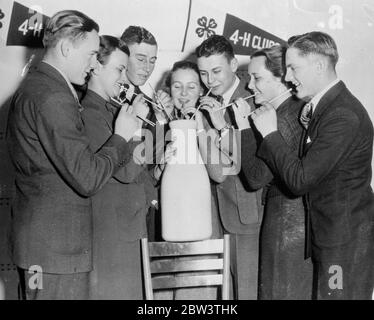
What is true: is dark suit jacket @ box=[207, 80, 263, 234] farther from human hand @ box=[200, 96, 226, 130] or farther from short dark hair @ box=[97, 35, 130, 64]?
short dark hair @ box=[97, 35, 130, 64]

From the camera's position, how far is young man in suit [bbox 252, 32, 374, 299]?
151 centimetres

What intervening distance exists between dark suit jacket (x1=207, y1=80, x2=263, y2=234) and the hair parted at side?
795 millimetres

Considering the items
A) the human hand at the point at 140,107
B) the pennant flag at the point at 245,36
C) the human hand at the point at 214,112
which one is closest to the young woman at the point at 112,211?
the human hand at the point at 140,107

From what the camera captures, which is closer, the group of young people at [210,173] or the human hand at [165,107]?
the group of young people at [210,173]

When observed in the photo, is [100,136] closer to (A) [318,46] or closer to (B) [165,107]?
(B) [165,107]

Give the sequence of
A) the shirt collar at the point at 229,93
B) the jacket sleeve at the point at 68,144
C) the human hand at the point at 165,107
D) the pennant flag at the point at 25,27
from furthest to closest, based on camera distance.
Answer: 1. the pennant flag at the point at 25,27
2. the shirt collar at the point at 229,93
3. the human hand at the point at 165,107
4. the jacket sleeve at the point at 68,144

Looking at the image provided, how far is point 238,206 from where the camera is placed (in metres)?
1.93

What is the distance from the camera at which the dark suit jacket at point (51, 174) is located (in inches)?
55.5

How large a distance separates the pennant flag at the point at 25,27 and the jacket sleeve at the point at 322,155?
159cm

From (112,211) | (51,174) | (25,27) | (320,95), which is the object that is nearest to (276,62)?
(320,95)

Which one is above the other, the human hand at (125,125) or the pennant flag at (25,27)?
the pennant flag at (25,27)

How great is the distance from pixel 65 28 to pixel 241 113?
0.70 m

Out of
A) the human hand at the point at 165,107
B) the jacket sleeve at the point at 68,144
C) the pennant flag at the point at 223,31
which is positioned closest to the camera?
the jacket sleeve at the point at 68,144

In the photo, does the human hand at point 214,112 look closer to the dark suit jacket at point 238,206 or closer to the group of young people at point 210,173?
the group of young people at point 210,173
